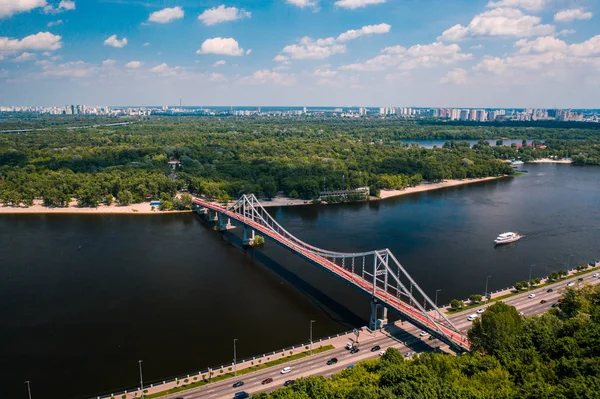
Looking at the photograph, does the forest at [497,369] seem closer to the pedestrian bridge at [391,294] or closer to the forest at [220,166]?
the pedestrian bridge at [391,294]

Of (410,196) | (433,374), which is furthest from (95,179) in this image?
(433,374)

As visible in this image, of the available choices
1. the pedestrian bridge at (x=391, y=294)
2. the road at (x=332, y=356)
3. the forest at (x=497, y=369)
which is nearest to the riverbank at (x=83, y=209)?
the pedestrian bridge at (x=391, y=294)

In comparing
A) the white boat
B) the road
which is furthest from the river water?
the road

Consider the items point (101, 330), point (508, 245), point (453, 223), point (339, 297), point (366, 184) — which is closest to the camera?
point (101, 330)

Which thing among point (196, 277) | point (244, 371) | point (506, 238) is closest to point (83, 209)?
point (196, 277)

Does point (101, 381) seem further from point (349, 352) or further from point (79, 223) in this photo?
point (79, 223)

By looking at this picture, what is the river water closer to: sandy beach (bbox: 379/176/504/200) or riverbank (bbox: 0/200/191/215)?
riverbank (bbox: 0/200/191/215)
